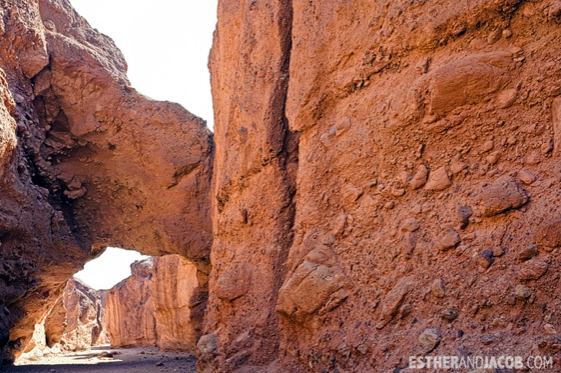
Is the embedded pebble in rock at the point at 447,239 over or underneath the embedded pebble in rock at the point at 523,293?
over

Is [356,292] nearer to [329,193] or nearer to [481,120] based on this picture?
[329,193]

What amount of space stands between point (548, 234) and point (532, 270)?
209mm

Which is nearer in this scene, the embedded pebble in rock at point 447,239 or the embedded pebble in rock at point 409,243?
the embedded pebble in rock at point 447,239

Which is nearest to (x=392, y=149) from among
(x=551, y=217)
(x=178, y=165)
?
(x=551, y=217)

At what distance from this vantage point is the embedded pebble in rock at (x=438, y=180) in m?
3.46

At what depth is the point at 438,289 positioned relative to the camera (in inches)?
127

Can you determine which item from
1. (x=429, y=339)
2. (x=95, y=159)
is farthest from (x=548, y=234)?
(x=95, y=159)

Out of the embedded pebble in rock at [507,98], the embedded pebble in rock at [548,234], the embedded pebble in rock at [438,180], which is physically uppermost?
the embedded pebble in rock at [507,98]

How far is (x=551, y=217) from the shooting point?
2.87 m

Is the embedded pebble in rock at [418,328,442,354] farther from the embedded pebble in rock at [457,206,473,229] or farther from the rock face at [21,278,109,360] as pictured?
the rock face at [21,278,109,360]

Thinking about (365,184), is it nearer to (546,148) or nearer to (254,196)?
(546,148)

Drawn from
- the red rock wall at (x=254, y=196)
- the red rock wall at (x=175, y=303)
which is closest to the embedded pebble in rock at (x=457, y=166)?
the red rock wall at (x=254, y=196)

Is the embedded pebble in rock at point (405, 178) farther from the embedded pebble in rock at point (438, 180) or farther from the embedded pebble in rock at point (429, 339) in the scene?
the embedded pebble in rock at point (429, 339)

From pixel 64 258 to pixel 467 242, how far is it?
6092 mm
